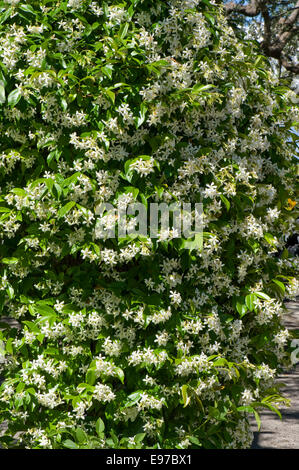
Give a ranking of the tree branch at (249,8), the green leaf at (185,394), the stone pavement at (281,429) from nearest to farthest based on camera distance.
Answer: the green leaf at (185,394)
the stone pavement at (281,429)
the tree branch at (249,8)

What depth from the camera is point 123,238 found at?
2.57m

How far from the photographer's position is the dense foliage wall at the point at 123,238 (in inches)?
104

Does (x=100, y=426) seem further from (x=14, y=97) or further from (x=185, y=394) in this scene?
(x=14, y=97)

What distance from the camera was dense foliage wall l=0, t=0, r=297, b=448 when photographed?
8.71 feet

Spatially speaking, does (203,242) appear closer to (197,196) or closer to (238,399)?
(197,196)

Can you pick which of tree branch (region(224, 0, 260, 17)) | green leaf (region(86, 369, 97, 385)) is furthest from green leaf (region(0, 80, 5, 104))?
tree branch (region(224, 0, 260, 17))

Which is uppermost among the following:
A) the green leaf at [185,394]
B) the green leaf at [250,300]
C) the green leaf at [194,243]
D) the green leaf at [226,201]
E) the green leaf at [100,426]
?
the green leaf at [226,201]

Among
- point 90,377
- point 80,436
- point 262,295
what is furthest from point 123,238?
point 80,436

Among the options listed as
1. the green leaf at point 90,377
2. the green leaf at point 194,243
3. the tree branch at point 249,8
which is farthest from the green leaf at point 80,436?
the tree branch at point 249,8

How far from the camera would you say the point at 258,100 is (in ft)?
10.5

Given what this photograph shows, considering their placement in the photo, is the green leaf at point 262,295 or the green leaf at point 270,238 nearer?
the green leaf at point 262,295

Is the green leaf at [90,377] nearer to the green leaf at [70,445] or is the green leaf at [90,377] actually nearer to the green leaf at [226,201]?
the green leaf at [70,445]

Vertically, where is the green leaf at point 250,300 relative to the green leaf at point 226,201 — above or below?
below

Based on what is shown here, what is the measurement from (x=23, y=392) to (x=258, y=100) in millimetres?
1998
